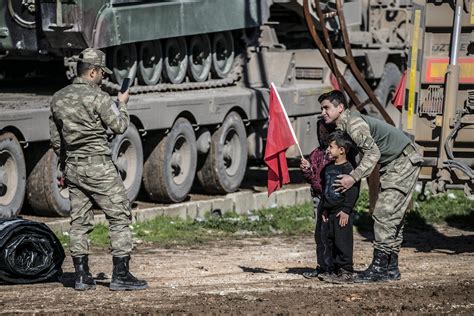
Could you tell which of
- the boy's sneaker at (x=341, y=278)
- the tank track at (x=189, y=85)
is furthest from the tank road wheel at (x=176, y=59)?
the boy's sneaker at (x=341, y=278)

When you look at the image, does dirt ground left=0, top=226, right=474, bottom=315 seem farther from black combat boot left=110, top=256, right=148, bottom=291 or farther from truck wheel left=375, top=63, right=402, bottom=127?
truck wheel left=375, top=63, right=402, bottom=127

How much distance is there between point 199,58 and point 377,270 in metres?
7.84

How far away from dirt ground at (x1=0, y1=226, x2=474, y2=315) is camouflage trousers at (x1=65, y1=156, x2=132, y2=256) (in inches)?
16.6

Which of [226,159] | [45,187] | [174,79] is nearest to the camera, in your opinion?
[45,187]

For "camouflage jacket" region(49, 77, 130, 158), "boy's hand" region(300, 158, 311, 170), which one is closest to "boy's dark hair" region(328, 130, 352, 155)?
"boy's hand" region(300, 158, 311, 170)

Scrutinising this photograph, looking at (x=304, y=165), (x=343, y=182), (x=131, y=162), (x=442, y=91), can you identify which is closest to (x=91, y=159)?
(x=304, y=165)

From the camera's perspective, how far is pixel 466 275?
12.4 meters

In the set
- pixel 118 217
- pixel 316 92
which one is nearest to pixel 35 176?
pixel 118 217

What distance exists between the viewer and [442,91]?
14.1 meters

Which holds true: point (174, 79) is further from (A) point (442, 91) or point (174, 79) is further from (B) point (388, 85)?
(B) point (388, 85)

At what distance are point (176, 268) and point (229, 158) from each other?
20.0ft

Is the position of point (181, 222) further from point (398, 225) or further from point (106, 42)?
point (398, 225)

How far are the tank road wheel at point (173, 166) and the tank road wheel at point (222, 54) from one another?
1.88 metres

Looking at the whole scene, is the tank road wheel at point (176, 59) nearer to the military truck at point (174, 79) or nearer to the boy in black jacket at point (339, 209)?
the military truck at point (174, 79)
